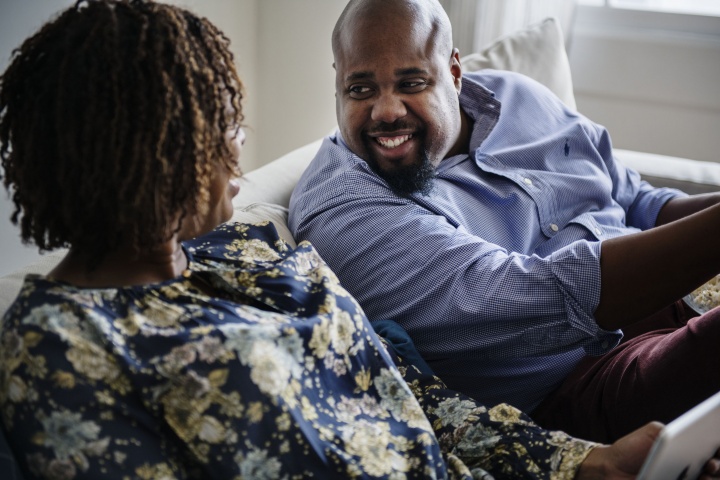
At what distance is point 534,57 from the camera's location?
7.13ft

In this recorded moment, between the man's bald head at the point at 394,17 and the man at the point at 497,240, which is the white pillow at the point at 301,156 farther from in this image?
the man's bald head at the point at 394,17

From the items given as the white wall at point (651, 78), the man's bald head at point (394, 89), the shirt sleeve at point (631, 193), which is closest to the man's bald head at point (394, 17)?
the man's bald head at point (394, 89)

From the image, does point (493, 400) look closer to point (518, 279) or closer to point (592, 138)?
point (518, 279)

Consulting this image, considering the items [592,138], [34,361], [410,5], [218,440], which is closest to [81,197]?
[34,361]

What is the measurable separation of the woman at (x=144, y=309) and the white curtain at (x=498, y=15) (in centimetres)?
174

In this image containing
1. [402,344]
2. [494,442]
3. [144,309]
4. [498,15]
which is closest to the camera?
[144,309]

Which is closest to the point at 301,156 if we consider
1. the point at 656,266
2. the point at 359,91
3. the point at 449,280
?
the point at 359,91

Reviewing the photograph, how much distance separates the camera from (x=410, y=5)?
1557 millimetres

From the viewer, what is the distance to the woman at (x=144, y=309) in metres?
0.83

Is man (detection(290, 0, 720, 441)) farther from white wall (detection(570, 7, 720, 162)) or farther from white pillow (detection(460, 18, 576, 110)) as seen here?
white wall (detection(570, 7, 720, 162))

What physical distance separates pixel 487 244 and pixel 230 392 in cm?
58

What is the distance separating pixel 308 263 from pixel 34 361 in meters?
0.44

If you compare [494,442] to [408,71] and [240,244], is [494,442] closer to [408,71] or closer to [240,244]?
[240,244]

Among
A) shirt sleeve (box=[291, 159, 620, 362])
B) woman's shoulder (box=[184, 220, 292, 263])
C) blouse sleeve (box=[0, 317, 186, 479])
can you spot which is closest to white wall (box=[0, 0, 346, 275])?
shirt sleeve (box=[291, 159, 620, 362])
